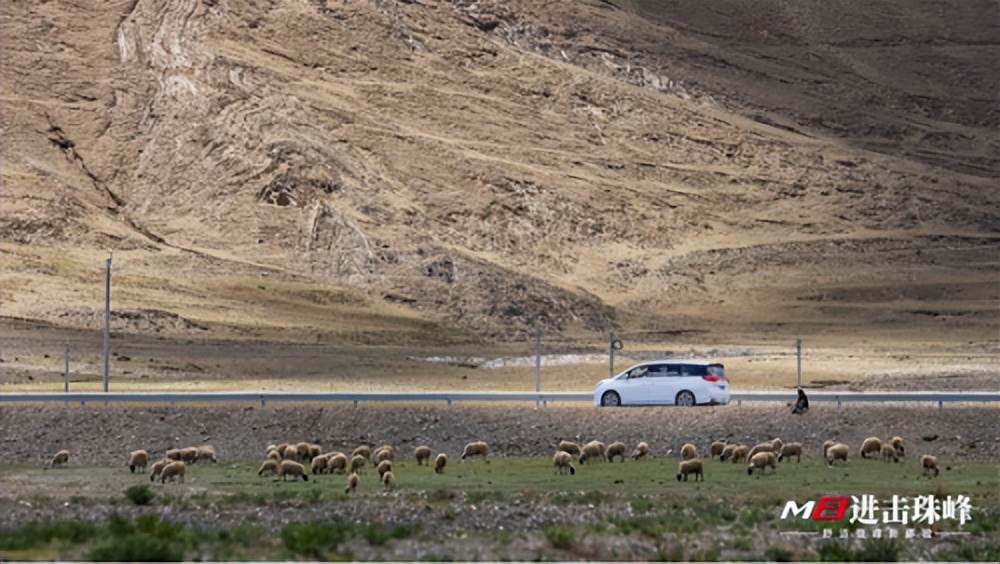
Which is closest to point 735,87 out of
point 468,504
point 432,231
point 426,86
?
point 426,86

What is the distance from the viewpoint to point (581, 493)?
105 ft

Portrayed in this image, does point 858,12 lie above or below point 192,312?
above

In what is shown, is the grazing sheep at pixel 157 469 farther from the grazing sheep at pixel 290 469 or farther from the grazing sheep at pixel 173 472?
the grazing sheep at pixel 290 469

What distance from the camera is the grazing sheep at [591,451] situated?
122ft

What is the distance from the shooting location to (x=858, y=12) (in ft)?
461

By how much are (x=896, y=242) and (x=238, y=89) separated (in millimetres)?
34394

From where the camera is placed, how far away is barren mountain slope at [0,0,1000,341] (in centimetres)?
8356

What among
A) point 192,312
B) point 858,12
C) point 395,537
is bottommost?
point 395,537

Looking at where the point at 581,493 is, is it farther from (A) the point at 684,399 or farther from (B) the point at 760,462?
(A) the point at 684,399

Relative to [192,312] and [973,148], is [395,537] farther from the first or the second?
[973,148]

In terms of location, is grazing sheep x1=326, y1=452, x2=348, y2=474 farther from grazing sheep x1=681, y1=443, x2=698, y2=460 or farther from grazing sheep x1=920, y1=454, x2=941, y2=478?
grazing sheep x1=920, y1=454, x2=941, y2=478

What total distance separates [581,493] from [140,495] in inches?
282

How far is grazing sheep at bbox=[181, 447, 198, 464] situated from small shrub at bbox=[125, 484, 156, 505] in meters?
5.38

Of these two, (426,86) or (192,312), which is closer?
(192,312)
